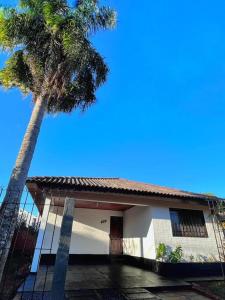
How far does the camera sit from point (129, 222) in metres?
13.1

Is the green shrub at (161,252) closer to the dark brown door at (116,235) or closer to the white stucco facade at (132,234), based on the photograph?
the white stucco facade at (132,234)

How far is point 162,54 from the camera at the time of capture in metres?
11.3

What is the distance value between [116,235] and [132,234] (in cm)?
162

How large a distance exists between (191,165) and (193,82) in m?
12.5

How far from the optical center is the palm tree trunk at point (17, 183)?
504cm

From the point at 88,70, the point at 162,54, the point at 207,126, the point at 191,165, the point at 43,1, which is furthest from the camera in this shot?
the point at 191,165

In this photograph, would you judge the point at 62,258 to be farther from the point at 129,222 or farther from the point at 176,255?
the point at 129,222

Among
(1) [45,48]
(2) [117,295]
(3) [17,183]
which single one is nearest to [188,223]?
(2) [117,295]

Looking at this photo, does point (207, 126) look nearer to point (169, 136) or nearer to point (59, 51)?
point (169, 136)

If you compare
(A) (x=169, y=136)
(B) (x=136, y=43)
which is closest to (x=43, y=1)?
(B) (x=136, y=43)

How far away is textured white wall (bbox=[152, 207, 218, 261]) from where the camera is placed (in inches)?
382

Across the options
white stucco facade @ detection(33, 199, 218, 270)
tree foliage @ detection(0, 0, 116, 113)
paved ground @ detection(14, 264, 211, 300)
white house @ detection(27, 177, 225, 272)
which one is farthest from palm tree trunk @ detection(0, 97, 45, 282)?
white stucco facade @ detection(33, 199, 218, 270)

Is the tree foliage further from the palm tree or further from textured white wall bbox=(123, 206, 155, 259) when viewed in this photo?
textured white wall bbox=(123, 206, 155, 259)

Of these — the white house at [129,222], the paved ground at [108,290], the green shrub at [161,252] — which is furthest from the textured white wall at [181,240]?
the paved ground at [108,290]
